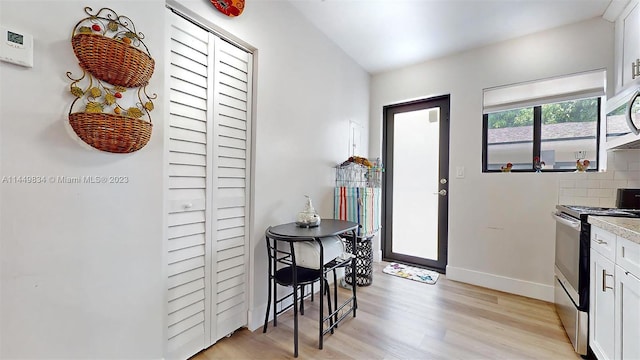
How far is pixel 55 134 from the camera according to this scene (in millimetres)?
1012

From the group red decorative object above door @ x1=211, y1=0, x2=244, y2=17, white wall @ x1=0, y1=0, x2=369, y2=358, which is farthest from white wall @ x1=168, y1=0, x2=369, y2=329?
white wall @ x1=0, y1=0, x2=369, y2=358

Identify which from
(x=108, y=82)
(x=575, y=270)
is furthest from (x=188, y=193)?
(x=575, y=270)

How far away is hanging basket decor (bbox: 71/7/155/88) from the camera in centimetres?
102

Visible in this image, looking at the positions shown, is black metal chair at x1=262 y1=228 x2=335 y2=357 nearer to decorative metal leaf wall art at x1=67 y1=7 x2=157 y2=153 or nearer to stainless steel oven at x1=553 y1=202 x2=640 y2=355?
decorative metal leaf wall art at x1=67 y1=7 x2=157 y2=153

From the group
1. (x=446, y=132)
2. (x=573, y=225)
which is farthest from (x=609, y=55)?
(x=573, y=225)

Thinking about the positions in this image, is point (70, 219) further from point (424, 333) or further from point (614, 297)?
point (614, 297)

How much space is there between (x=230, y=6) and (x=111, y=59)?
0.87m

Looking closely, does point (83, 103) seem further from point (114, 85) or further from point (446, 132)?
point (446, 132)

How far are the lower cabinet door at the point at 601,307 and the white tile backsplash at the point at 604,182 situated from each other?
101 cm

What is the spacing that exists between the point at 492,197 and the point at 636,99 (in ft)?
4.12

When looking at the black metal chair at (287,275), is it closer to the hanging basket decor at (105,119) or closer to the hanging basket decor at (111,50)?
the hanging basket decor at (105,119)

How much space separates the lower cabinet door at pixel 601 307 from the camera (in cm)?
133

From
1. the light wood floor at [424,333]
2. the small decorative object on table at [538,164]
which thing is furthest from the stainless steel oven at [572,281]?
the small decorative object on table at [538,164]

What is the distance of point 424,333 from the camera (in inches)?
73.6
